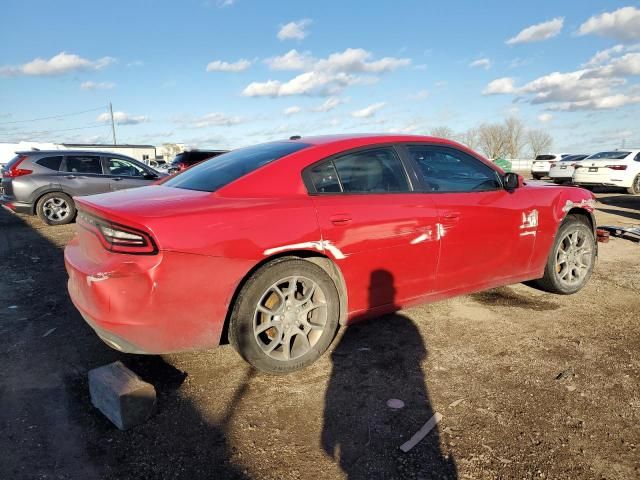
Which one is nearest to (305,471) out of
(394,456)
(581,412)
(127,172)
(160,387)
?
(394,456)

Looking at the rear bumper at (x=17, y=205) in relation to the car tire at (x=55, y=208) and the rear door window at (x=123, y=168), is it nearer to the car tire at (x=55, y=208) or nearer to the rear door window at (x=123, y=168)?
the car tire at (x=55, y=208)

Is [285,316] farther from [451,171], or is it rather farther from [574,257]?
[574,257]

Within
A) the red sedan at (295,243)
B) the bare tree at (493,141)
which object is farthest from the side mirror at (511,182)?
the bare tree at (493,141)

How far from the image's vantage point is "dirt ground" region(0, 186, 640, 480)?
2086 mm

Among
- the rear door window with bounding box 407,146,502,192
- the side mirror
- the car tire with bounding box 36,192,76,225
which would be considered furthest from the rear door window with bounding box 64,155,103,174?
the side mirror

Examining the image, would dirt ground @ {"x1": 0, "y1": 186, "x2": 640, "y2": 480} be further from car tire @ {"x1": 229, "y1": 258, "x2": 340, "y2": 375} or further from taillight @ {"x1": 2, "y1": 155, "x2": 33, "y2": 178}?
taillight @ {"x1": 2, "y1": 155, "x2": 33, "y2": 178}

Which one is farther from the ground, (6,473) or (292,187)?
(292,187)

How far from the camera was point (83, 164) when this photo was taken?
32.4 ft

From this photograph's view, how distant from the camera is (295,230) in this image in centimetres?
279

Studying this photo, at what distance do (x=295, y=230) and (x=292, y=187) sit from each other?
0.33 meters

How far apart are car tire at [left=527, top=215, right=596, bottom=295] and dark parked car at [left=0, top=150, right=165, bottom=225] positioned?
8600 mm

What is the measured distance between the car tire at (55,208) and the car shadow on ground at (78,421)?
20.2ft

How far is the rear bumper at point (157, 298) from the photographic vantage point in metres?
2.41

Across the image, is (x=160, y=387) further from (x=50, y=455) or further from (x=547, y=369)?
(x=547, y=369)
